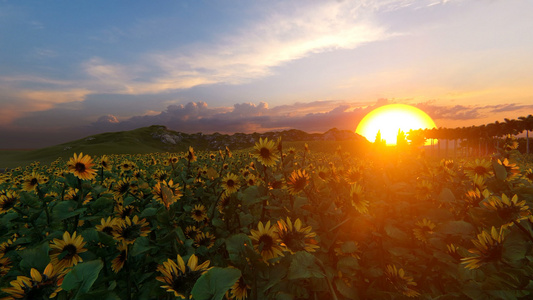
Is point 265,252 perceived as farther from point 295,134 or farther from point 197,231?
point 295,134

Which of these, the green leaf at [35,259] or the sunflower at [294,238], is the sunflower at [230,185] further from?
the green leaf at [35,259]

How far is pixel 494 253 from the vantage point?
1521mm

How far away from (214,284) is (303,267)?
1.60 ft

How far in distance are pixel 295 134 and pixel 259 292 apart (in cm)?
11109

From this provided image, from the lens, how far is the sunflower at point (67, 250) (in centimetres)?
185

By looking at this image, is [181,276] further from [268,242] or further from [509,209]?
[509,209]

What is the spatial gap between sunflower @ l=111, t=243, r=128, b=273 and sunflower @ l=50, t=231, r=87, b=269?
0.26 m

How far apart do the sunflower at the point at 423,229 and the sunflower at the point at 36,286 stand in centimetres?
334

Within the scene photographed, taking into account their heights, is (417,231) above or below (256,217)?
below

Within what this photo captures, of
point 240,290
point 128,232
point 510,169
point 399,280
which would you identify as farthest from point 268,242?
point 510,169

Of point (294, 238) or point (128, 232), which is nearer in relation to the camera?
point (294, 238)

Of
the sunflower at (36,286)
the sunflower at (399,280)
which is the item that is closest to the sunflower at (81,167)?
the sunflower at (36,286)

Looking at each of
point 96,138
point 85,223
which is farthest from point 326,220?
point 96,138

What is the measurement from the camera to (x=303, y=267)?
4.49 feet
